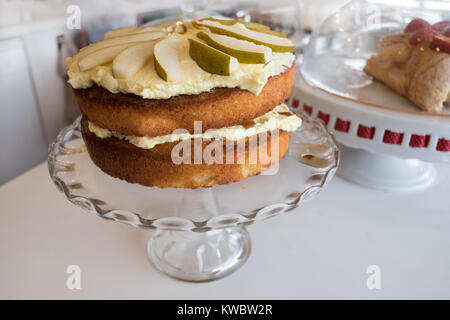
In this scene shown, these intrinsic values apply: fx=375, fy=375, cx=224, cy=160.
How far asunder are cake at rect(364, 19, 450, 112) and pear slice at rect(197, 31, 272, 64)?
456 millimetres

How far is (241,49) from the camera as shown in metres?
0.63

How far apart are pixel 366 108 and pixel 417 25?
1.08ft

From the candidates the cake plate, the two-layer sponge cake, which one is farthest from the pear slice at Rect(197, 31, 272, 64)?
the cake plate

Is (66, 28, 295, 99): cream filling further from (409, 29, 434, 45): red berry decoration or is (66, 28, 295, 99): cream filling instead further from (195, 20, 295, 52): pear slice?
(409, 29, 434, 45): red berry decoration

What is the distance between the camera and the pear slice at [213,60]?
1.97ft

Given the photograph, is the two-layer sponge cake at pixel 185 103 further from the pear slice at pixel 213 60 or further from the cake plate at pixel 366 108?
the cake plate at pixel 366 108

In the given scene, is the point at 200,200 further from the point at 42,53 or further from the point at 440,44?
the point at 42,53

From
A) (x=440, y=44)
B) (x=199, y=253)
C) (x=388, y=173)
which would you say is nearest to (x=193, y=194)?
(x=199, y=253)

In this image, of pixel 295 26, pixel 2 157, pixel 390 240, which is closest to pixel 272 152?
pixel 390 240

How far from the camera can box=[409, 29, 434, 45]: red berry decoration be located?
0.94 meters

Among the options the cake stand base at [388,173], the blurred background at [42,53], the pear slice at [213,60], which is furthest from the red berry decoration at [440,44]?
the blurred background at [42,53]

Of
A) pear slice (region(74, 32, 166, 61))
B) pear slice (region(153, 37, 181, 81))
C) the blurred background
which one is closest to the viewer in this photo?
pear slice (region(153, 37, 181, 81))

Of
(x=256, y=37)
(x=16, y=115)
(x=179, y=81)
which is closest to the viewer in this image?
(x=179, y=81)
